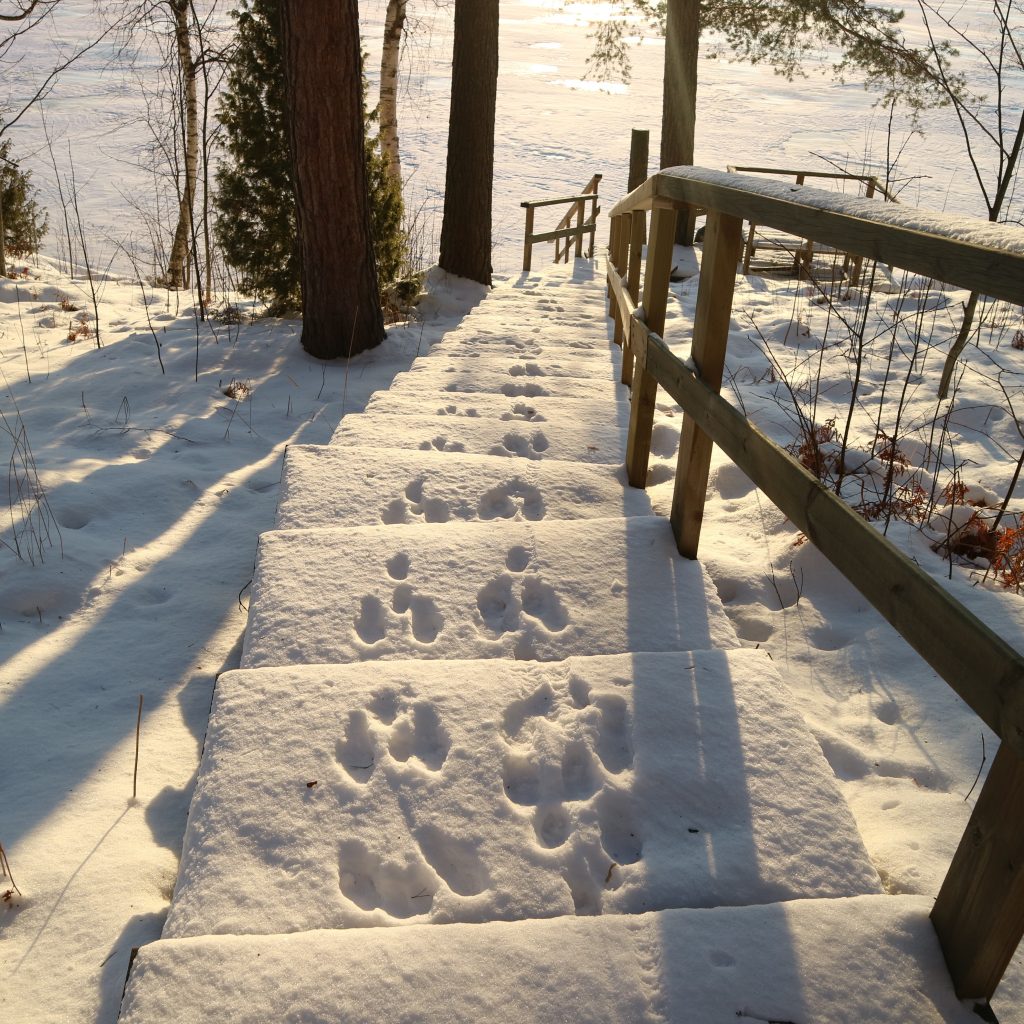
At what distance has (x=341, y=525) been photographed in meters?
2.62

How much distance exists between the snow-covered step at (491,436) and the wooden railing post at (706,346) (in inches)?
31.8

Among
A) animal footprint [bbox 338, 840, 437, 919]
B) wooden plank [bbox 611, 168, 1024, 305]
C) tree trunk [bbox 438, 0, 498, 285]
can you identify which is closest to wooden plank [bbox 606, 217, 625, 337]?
tree trunk [bbox 438, 0, 498, 285]

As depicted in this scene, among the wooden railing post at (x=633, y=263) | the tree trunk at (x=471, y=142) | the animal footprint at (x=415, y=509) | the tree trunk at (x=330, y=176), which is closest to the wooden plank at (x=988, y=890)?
the animal footprint at (x=415, y=509)

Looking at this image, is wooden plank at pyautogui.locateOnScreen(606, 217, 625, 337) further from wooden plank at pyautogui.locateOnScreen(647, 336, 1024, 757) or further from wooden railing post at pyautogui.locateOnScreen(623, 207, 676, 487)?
wooden plank at pyautogui.locateOnScreen(647, 336, 1024, 757)

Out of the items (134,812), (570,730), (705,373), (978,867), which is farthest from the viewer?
(705,373)

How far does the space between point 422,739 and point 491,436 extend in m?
1.88

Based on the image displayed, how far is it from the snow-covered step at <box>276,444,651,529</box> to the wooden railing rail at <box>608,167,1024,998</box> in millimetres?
694

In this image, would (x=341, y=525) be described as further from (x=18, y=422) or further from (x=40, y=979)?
(x=18, y=422)

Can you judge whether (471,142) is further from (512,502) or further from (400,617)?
(400,617)

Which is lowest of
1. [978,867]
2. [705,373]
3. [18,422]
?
[18,422]

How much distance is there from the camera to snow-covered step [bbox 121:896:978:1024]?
1241mm

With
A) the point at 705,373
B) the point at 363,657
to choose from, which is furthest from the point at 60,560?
the point at 705,373

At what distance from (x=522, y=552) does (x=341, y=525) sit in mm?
590

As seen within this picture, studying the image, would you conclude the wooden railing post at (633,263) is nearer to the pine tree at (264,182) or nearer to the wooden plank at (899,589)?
the wooden plank at (899,589)
